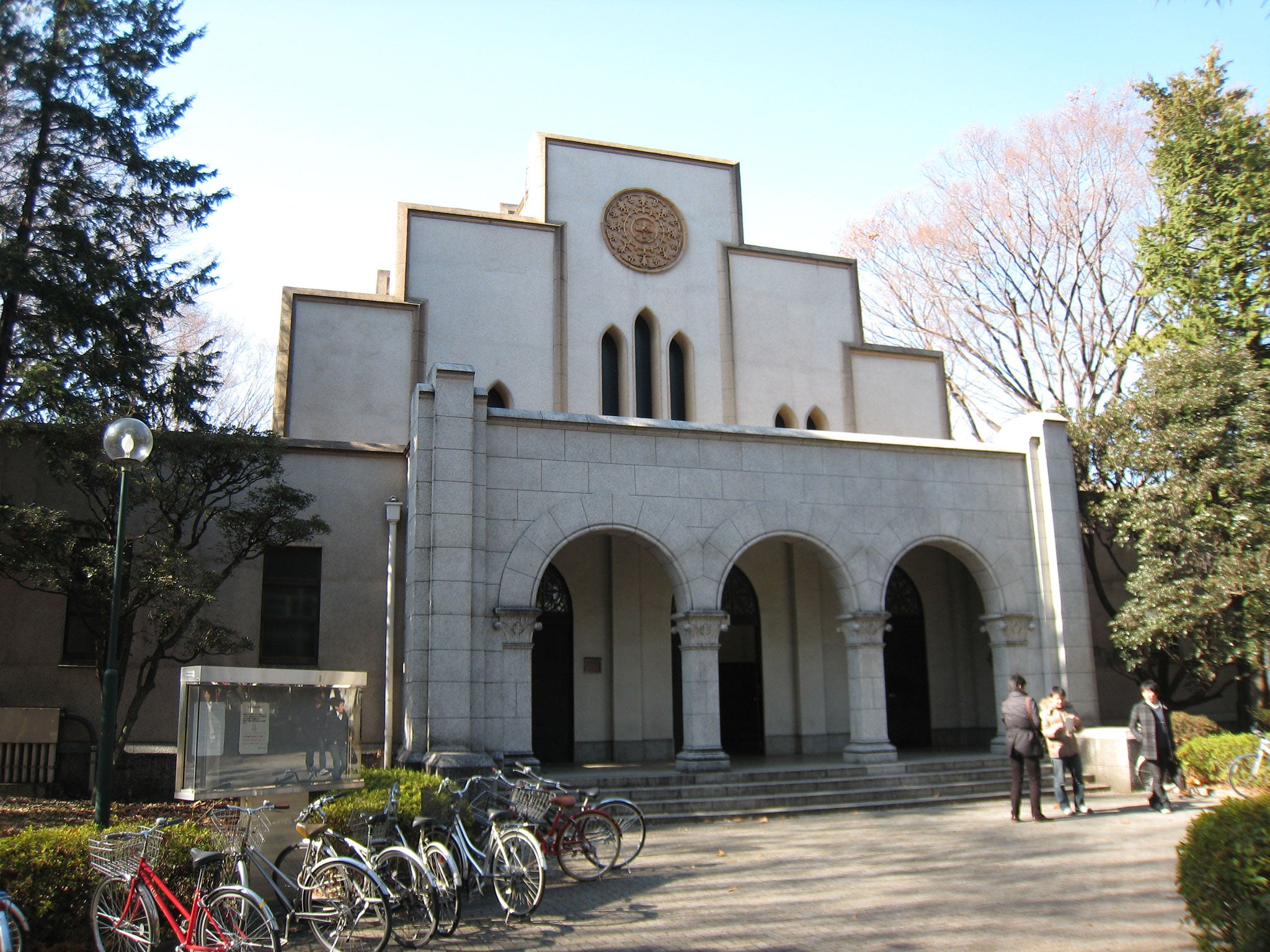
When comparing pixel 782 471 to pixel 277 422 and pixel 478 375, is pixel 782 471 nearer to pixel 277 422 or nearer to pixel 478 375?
pixel 478 375

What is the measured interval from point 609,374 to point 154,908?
47.7 ft

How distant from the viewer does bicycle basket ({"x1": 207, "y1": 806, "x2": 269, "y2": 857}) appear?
26.8ft

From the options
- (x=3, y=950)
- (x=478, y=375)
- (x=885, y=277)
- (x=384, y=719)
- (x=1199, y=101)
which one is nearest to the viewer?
(x=3, y=950)

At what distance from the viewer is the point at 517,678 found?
14633mm

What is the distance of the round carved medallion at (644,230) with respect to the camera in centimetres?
2077

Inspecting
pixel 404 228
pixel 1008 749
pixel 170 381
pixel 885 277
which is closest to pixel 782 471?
pixel 1008 749

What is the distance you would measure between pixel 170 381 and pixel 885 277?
21.7m

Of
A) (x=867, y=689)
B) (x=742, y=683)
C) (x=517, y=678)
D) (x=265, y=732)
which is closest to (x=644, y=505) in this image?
(x=517, y=678)

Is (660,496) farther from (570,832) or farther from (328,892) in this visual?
Result: (328,892)

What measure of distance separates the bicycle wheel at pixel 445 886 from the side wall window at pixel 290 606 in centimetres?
879

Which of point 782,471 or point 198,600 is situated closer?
point 198,600

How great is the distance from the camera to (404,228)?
19453mm

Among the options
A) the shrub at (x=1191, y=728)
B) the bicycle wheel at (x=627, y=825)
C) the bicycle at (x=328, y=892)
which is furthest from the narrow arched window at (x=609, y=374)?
the bicycle at (x=328, y=892)

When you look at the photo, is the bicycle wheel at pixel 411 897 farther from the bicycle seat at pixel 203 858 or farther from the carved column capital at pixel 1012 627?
the carved column capital at pixel 1012 627
